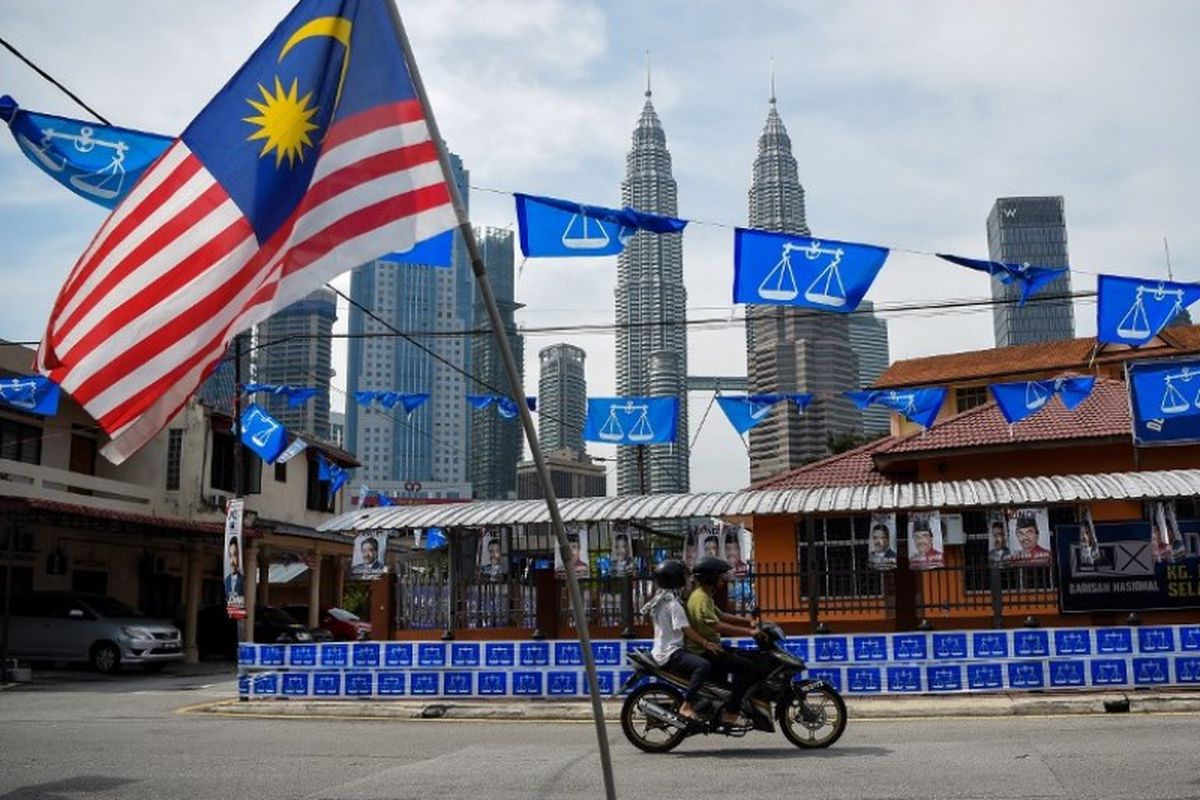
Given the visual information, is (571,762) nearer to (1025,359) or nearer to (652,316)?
(652,316)

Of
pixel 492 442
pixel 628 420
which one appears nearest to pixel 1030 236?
pixel 492 442

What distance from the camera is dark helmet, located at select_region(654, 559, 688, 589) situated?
1095 cm

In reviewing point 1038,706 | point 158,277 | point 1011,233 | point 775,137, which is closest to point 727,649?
point 1038,706

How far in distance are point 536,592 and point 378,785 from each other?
366 inches

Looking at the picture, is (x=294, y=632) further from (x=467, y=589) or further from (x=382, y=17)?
(x=382, y=17)

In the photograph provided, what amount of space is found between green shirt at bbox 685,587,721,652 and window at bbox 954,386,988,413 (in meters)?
33.7

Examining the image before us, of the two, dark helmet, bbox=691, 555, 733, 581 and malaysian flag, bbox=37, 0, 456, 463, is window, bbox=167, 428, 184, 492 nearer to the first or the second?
dark helmet, bbox=691, 555, 733, 581

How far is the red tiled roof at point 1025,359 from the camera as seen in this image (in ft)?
132

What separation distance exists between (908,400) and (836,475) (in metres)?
6.15

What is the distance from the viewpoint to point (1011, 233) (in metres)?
108

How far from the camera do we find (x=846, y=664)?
1520 cm

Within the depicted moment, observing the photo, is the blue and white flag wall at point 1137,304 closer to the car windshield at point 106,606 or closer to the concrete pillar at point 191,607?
the car windshield at point 106,606

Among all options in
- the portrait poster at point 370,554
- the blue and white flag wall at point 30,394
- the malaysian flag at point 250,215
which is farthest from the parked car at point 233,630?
the malaysian flag at point 250,215

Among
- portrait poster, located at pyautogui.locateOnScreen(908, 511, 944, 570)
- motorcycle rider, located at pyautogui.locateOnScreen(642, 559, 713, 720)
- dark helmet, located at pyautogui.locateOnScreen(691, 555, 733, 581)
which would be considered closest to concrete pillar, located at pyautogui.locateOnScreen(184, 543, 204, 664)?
portrait poster, located at pyautogui.locateOnScreen(908, 511, 944, 570)
